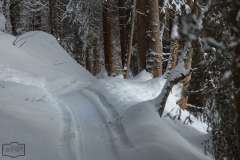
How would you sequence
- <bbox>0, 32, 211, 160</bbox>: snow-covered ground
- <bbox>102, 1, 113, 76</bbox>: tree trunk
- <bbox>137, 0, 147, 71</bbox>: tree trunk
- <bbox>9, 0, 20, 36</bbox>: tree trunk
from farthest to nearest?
<bbox>9, 0, 20, 36</bbox>: tree trunk → <bbox>102, 1, 113, 76</bbox>: tree trunk → <bbox>137, 0, 147, 71</bbox>: tree trunk → <bbox>0, 32, 211, 160</bbox>: snow-covered ground

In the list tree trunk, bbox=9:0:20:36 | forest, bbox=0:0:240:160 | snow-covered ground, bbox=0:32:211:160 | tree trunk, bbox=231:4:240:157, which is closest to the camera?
tree trunk, bbox=231:4:240:157

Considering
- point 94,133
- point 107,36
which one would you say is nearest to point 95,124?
point 94,133

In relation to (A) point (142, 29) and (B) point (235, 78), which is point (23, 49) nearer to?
(A) point (142, 29)

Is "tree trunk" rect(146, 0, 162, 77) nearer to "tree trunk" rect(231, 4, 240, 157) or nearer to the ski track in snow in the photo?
the ski track in snow

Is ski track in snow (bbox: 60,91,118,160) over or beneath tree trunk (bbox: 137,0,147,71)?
beneath

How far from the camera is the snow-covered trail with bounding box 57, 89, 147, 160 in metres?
4.88

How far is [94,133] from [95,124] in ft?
2.14

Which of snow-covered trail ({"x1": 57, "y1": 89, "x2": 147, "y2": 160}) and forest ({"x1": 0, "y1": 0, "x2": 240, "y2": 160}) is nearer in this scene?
forest ({"x1": 0, "y1": 0, "x2": 240, "y2": 160})

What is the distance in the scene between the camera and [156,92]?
985 centimetres

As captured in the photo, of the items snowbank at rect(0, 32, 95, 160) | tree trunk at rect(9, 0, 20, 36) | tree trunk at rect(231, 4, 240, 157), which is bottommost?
snowbank at rect(0, 32, 95, 160)

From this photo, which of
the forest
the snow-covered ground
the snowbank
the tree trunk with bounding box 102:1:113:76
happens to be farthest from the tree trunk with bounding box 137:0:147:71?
the tree trunk with bounding box 102:1:113:76

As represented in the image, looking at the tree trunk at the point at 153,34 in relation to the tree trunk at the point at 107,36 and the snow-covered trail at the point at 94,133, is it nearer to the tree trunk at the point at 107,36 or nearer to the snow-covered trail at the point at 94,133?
the snow-covered trail at the point at 94,133

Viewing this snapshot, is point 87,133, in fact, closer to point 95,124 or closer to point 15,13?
point 95,124

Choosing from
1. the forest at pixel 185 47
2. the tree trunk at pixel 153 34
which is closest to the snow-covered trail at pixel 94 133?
the forest at pixel 185 47
